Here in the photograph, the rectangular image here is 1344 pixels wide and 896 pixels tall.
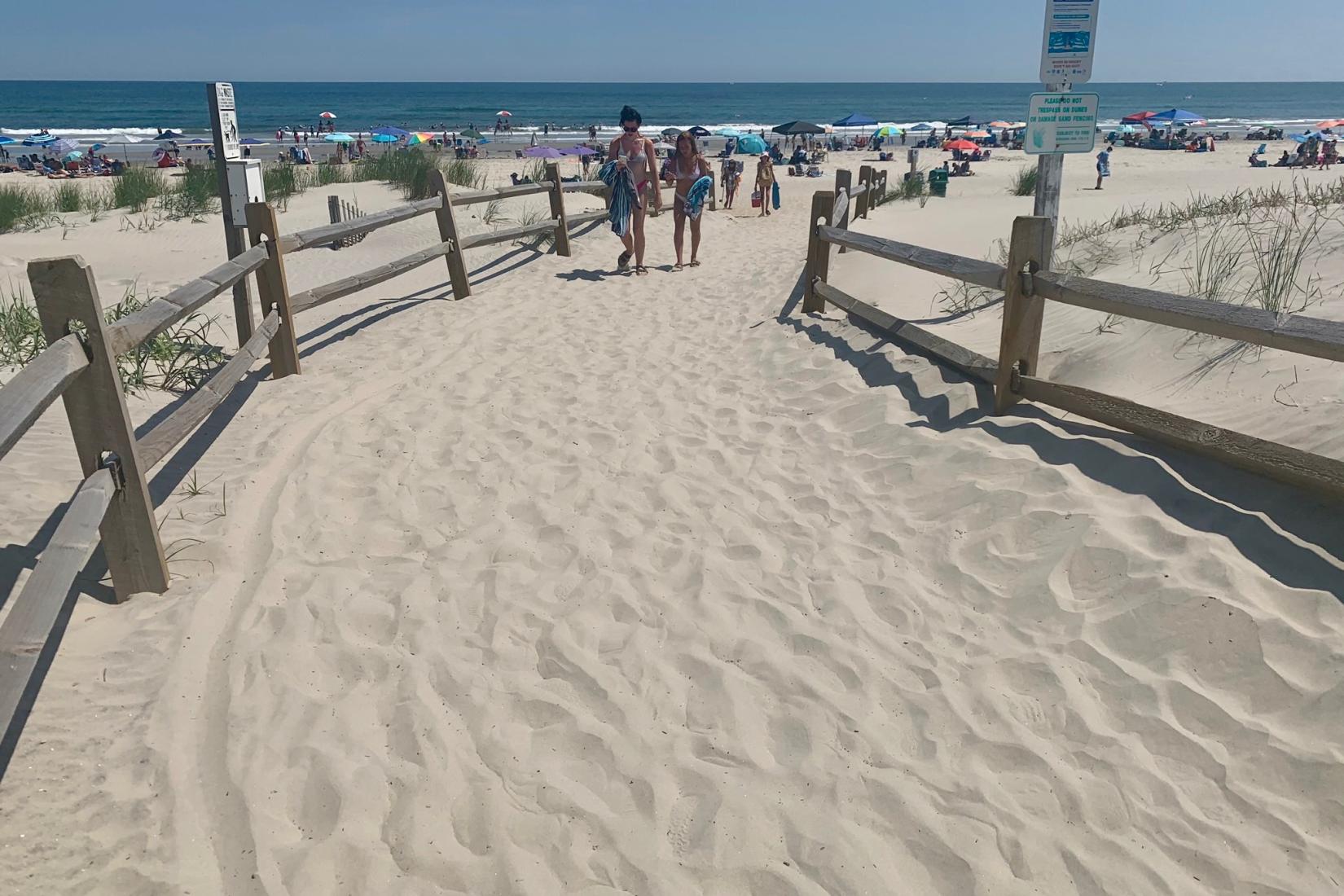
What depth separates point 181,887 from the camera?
7.45 feet

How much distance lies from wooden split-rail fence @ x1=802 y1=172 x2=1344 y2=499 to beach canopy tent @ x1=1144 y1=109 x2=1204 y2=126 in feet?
118

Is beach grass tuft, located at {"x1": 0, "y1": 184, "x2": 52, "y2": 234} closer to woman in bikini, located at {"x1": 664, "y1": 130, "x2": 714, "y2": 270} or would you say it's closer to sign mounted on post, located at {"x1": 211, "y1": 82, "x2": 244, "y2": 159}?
sign mounted on post, located at {"x1": 211, "y1": 82, "x2": 244, "y2": 159}

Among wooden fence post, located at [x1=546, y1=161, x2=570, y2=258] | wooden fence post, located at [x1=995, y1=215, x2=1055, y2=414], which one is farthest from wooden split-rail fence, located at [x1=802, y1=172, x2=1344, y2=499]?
wooden fence post, located at [x1=546, y1=161, x2=570, y2=258]

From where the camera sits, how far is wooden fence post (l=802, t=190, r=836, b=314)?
7.39m

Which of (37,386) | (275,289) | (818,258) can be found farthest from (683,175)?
(37,386)

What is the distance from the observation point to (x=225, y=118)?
5.59 meters

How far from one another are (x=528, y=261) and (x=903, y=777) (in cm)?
881

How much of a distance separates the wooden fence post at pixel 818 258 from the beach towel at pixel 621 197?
2.51 m

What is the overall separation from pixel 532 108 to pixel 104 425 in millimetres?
78167

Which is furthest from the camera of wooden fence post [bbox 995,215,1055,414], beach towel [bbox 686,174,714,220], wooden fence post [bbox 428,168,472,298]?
beach towel [bbox 686,174,714,220]

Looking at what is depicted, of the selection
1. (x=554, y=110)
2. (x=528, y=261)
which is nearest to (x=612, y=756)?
(x=528, y=261)

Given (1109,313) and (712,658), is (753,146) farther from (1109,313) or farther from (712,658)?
(712,658)

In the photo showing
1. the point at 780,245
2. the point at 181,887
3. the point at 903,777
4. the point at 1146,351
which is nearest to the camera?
the point at 181,887

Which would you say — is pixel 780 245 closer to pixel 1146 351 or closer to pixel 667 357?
pixel 667 357
